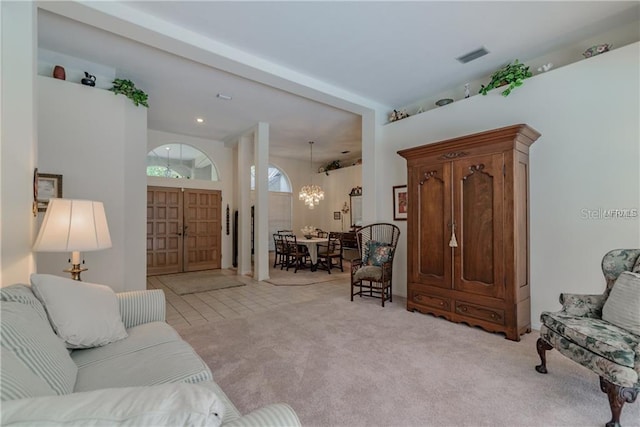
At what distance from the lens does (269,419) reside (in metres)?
0.86

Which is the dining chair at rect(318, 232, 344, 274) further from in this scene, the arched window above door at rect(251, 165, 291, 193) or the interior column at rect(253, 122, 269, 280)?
the arched window above door at rect(251, 165, 291, 193)

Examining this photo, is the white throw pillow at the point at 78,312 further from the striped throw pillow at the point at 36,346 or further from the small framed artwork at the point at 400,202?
the small framed artwork at the point at 400,202

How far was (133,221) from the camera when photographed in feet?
13.3

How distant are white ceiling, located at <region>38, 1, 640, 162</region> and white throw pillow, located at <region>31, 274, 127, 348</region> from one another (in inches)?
91.2

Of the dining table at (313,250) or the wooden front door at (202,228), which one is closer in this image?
the dining table at (313,250)

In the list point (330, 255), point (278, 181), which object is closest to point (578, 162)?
point (330, 255)

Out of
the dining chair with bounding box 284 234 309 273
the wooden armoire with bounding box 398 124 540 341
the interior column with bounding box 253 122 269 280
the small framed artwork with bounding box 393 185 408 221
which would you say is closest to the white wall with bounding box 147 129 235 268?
the dining chair with bounding box 284 234 309 273

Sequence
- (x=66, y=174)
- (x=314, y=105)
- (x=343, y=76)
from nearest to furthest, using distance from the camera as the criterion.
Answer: (x=66, y=174) → (x=343, y=76) → (x=314, y=105)

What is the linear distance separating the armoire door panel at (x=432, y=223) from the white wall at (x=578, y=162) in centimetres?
90

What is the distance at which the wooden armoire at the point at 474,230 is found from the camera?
2992 millimetres

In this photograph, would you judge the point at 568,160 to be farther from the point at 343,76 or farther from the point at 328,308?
the point at 328,308

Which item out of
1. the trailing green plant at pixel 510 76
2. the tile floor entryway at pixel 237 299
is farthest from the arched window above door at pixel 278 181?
the trailing green plant at pixel 510 76

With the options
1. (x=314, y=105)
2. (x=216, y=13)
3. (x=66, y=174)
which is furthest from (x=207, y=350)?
(x=314, y=105)

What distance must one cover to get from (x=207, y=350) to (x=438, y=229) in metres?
2.82
